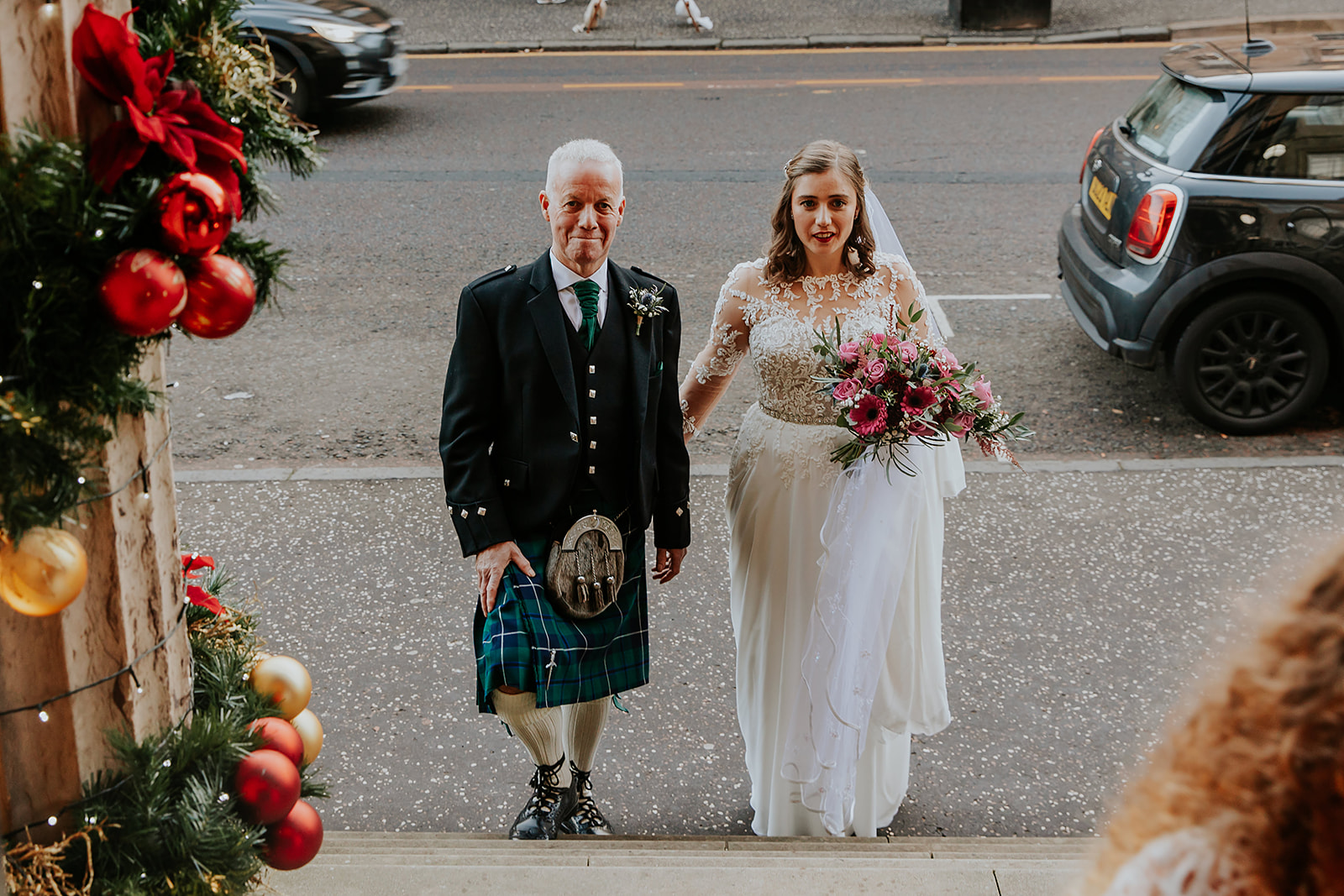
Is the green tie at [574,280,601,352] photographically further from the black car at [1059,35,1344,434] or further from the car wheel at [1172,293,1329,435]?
the car wheel at [1172,293,1329,435]

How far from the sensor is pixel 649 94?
14.7m

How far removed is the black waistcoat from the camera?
11.8ft

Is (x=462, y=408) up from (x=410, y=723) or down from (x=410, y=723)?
up

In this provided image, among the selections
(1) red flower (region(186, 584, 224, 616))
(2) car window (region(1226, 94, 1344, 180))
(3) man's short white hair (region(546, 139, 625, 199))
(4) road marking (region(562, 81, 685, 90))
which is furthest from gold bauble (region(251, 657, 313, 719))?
(4) road marking (region(562, 81, 685, 90))

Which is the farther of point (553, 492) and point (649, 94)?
point (649, 94)

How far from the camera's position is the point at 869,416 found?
3598mm

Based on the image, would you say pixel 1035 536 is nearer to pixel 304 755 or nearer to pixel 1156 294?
pixel 1156 294

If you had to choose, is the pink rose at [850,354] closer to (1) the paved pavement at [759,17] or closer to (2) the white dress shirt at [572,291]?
(2) the white dress shirt at [572,291]

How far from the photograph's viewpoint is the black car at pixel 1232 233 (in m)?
6.35

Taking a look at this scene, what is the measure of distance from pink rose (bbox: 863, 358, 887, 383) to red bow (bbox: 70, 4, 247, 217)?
198cm

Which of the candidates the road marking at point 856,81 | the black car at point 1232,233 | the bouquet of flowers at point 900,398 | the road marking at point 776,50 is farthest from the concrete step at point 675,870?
the road marking at point 776,50

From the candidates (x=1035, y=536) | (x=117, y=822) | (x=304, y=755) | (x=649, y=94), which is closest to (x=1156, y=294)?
(x=1035, y=536)

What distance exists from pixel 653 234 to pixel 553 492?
6522 millimetres

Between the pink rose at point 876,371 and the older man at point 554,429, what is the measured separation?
58cm
